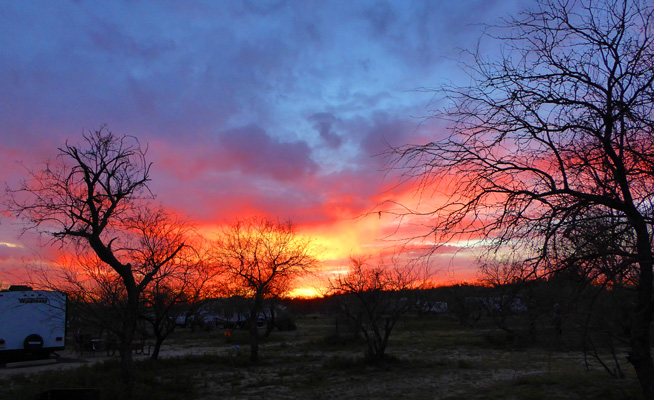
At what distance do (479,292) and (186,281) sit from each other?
13573mm

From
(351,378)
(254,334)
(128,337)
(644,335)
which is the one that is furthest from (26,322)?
(644,335)

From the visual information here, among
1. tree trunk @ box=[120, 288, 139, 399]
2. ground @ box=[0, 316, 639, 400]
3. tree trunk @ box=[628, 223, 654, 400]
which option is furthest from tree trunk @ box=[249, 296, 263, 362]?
tree trunk @ box=[628, 223, 654, 400]

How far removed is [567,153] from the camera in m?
5.19

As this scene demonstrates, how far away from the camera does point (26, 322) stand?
807 inches

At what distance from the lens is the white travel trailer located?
790 inches

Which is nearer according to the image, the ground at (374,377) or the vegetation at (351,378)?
the vegetation at (351,378)

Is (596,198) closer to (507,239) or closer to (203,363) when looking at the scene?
(507,239)

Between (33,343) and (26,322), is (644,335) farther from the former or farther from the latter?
(33,343)

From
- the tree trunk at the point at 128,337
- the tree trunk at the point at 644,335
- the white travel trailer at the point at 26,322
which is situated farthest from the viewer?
the white travel trailer at the point at 26,322

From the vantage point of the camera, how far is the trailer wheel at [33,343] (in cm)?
2069

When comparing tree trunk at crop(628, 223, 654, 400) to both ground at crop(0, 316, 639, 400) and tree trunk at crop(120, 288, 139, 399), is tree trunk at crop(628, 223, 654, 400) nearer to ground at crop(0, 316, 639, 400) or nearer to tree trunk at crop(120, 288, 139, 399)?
ground at crop(0, 316, 639, 400)

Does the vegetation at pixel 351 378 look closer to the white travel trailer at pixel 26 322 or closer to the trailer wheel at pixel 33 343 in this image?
the white travel trailer at pixel 26 322

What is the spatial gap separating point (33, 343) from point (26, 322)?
119 cm

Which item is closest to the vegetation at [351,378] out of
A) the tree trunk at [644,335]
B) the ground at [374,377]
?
the ground at [374,377]
